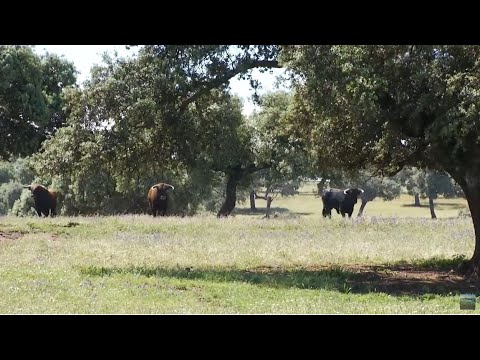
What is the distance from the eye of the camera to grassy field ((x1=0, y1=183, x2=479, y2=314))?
31.8 ft

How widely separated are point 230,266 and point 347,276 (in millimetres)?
2856

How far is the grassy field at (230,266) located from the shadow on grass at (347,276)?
25 millimetres

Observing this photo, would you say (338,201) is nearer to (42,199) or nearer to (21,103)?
(42,199)

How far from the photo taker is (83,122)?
15.5m

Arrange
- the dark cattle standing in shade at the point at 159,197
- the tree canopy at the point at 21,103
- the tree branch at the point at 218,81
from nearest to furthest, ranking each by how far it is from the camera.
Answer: the tree branch at the point at 218,81, the tree canopy at the point at 21,103, the dark cattle standing in shade at the point at 159,197

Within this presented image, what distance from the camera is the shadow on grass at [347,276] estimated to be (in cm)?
1186

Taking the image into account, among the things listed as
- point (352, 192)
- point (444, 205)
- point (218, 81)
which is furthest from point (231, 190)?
point (444, 205)

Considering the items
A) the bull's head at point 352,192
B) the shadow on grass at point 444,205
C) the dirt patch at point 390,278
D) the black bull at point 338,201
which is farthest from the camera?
the shadow on grass at point 444,205

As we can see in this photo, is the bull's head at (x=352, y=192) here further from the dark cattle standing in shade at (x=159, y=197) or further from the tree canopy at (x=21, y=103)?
the tree canopy at (x=21, y=103)

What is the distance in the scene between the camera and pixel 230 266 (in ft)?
47.8

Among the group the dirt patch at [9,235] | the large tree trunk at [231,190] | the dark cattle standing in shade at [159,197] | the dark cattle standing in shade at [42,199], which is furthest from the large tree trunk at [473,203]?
the dark cattle standing in shade at [42,199]

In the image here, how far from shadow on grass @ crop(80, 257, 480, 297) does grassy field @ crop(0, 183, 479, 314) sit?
0.08 feet
